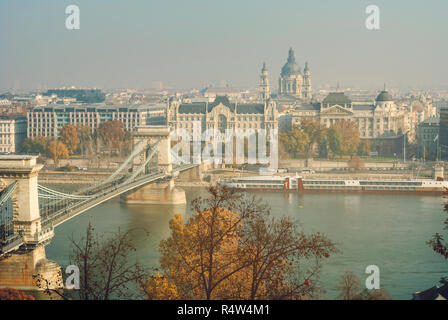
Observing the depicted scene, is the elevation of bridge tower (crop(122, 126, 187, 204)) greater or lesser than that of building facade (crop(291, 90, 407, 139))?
lesser

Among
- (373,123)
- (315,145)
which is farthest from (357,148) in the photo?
(373,123)

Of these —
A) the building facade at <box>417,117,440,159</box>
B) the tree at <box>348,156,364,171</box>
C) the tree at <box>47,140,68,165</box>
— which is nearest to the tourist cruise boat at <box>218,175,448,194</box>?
the tree at <box>348,156,364,171</box>

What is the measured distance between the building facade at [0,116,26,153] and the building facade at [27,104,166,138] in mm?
657

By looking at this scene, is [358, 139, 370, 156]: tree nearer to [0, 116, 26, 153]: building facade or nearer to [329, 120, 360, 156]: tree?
[329, 120, 360, 156]: tree

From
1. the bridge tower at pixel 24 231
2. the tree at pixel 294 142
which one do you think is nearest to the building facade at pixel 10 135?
Answer: the tree at pixel 294 142

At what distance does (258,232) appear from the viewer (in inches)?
271

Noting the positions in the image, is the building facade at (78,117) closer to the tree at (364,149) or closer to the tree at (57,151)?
the tree at (57,151)

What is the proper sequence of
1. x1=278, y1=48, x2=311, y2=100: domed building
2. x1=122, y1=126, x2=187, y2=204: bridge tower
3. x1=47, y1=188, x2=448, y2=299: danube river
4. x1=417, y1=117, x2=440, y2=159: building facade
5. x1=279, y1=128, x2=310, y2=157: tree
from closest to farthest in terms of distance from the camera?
x1=47, y1=188, x2=448, y2=299: danube river → x1=122, y1=126, x2=187, y2=204: bridge tower → x1=279, y1=128, x2=310, y2=157: tree → x1=417, y1=117, x2=440, y2=159: building facade → x1=278, y1=48, x2=311, y2=100: domed building

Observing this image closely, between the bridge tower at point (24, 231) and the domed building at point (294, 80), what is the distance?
44.7 m

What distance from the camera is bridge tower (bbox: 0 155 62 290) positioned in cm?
1047

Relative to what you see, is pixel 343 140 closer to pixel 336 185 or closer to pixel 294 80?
pixel 336 185

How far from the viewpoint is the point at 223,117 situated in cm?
3519

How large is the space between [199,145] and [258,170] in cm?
521
